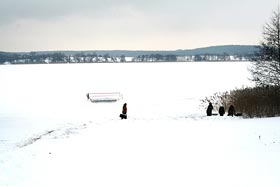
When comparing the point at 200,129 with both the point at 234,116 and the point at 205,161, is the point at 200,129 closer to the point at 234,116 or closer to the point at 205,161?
the point at 205,161

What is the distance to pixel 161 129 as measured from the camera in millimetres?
17531

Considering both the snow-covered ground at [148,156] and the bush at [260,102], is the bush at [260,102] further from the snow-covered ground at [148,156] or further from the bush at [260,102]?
the snow-covered ground at [148,156]

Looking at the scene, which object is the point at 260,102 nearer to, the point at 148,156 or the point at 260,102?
the point at 260,102

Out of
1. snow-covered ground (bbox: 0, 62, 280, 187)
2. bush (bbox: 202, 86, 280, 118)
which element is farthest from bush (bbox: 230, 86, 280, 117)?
snow-covered ground (bbox: 0, 62, 280, 187)

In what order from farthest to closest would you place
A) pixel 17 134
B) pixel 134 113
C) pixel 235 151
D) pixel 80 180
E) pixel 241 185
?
pixel 134 113, pixel 17 134, pixel 235 151, pixel 80 180, pixel 241 185

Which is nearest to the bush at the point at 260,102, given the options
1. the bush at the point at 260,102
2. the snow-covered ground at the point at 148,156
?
the bush at the point at 260,102

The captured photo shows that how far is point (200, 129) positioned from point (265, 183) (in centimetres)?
665

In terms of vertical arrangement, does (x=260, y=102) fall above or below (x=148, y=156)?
above

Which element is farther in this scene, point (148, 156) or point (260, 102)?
point (260, 102)

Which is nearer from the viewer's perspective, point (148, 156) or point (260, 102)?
point (148, 156)

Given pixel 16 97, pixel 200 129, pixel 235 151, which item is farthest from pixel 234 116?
pixel 16 97

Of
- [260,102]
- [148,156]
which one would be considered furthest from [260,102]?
[148,156]

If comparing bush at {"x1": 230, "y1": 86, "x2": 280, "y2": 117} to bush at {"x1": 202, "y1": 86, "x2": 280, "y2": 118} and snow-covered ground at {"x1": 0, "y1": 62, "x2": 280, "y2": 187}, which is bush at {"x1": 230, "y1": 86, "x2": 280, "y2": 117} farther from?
snow-covered ground at {"x1": 0, "y1": 62, "x2": 280, "y2": 187}

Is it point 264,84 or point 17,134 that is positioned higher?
point 264,84
